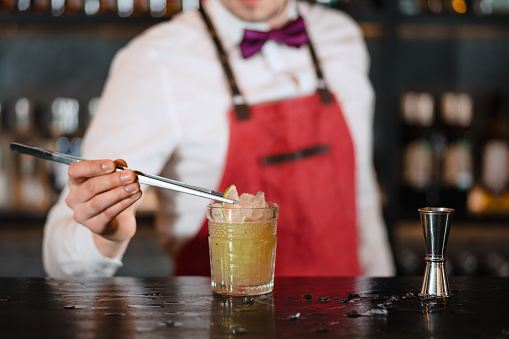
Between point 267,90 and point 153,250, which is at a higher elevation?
point 267,90

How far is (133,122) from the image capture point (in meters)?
1.64

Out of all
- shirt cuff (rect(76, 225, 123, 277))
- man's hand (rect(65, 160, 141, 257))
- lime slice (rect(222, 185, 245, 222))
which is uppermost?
man's hand (rect(65, 160, 141, 257))

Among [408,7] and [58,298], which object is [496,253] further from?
[58,298]

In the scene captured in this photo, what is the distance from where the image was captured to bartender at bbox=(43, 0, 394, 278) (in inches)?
66.7

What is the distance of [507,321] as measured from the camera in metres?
0.89

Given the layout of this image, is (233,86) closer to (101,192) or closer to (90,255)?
(90,255)

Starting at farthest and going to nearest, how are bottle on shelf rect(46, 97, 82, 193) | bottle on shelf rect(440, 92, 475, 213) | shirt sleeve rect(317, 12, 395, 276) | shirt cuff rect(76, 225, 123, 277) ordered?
bottle on shelf rect(46, 97, 82, 193), bottle on shelf rect(440, 92, 475, 213), shirt sleeve rect(317, 12, 395, 276), shirt cuff rect(76, 225, 123, 277)

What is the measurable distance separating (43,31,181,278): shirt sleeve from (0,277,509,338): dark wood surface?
1.41 ft

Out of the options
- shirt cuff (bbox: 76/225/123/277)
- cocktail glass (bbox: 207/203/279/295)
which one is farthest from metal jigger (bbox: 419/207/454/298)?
shirt cuff (bbox: 76/225/123/277)

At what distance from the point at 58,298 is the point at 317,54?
3.90 ft

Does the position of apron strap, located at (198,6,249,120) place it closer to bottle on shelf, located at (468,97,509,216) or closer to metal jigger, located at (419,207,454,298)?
metal jigger, located at (419,207,454,298)

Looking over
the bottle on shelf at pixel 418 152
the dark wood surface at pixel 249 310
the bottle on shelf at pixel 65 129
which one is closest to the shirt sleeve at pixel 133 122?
the dark wood surface at pixel 249 310

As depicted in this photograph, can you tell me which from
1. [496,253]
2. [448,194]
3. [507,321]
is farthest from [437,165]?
[507,321]

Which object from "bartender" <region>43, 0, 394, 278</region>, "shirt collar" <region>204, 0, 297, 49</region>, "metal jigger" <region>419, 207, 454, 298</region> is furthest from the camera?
"shirt collar" <region>204, 0, 297, 49</region>
